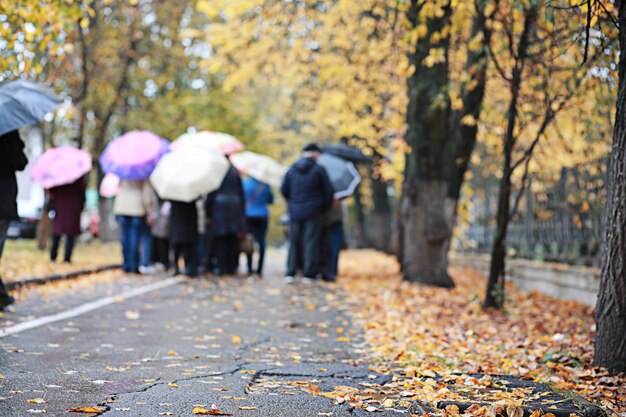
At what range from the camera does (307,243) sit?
1611cm

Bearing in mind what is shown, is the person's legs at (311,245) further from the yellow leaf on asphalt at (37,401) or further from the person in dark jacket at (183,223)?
the yellow leaf on asphalt at (37,401)

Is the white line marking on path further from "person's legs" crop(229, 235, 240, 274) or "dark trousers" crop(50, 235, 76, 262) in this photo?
"dark trousers" crop(50, 235, 76, 262)

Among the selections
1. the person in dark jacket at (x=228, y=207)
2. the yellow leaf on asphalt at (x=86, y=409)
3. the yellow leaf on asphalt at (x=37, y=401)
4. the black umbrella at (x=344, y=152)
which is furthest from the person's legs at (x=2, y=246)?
the black umbrella at (x=344, y=152)

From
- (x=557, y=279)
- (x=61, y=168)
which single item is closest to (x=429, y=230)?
(x=557, y=279)

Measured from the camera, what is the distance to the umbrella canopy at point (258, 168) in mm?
17109

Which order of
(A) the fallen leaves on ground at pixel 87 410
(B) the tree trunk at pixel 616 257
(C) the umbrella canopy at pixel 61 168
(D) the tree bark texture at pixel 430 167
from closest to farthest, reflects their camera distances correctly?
(A) the fallen leaves on ground at pixel 87 410
(B) the tree trunk at pixel 616 257
(D) the tree bark texture at pixel 430 167
(C) the umbrella canopy at pixel 61 168

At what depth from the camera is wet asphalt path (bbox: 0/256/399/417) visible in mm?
5410

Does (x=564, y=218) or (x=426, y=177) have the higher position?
(x=426, y=177)

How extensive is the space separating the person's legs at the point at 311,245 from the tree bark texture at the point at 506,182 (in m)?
4.72

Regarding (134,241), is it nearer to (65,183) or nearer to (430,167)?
(65,183)

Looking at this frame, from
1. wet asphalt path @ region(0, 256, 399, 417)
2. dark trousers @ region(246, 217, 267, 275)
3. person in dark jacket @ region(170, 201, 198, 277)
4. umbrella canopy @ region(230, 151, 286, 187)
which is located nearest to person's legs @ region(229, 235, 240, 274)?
dark trousers @ region(246, 217, 267, 275)

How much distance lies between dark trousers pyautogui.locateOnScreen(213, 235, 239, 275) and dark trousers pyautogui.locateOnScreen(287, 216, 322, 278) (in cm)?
118

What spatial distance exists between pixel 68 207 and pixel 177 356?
9.93 m

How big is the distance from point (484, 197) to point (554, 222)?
5.46 metres
